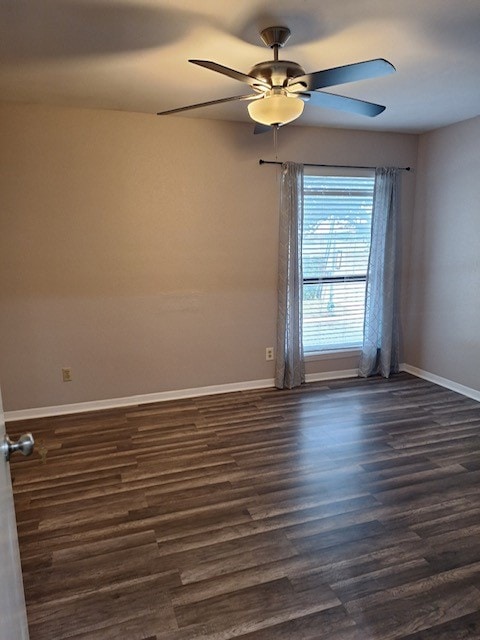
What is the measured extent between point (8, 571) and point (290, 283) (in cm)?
331

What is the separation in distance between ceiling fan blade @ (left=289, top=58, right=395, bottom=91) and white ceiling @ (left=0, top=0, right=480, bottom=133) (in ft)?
0.81

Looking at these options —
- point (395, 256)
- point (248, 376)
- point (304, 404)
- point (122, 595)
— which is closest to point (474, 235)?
point (395, 256)

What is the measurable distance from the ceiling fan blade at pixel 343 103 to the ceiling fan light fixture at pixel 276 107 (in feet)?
0.57

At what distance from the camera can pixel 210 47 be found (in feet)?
7.35

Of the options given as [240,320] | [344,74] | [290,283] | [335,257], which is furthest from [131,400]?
[344,74]

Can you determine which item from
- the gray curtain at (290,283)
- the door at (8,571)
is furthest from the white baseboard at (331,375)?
the door at (8,571)

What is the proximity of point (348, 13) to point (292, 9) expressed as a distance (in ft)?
0.84

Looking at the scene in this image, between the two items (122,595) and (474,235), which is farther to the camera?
(474,235)

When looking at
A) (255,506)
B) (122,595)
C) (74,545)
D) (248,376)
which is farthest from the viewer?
(248,376)

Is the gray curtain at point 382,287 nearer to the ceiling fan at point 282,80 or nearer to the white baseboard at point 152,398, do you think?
the white baseboard at point 152,398

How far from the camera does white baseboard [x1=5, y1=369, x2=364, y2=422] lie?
3.57 metres

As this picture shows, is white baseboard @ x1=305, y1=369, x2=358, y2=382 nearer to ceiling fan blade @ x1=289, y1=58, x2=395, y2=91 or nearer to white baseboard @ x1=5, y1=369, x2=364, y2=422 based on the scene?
white baseboard @ x1=5, y1=369, x2=364, y2=422

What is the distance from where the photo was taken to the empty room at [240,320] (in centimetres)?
185

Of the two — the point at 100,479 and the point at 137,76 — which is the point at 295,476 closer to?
the point at 100,479
